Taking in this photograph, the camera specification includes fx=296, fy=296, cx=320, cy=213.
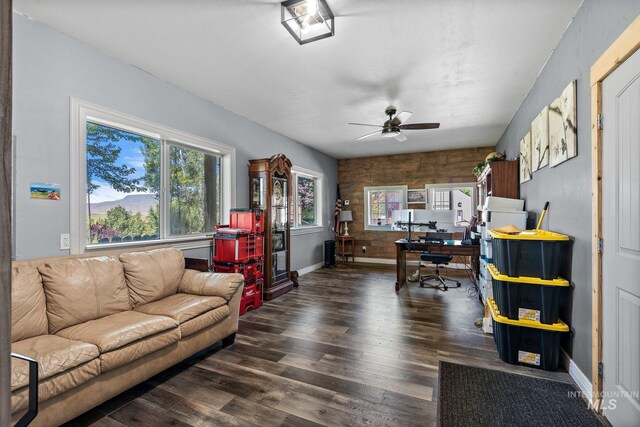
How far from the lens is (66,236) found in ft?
8.34

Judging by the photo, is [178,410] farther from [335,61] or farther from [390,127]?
[390,127]

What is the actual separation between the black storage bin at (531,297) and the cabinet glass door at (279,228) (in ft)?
10.2

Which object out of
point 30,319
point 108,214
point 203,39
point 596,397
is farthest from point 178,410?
point 203,39

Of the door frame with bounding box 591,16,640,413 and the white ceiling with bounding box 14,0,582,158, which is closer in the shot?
the door frame with bounding box 591,16,640,413

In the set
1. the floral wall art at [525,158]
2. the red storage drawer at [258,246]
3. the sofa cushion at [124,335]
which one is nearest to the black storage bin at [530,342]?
the floral wall art at [525,158]

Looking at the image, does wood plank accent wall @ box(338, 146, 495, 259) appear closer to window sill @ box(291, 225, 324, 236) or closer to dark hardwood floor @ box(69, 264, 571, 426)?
Result: window sill @ box(291, 225, 324, 236)

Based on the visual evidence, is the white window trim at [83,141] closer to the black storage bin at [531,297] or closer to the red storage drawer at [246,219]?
the red storage drawer at [246,219]

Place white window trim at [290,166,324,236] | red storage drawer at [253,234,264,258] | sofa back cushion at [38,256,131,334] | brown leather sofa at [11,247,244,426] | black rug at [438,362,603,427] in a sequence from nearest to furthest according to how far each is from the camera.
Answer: brown leather sofa at [11,247,244,426] < black rug at [438,362,603,427] < sofa back cushion at [38,256,131,334] < red storage drawer at [253,234,264,258] < white window trim at [290,166,324,236]

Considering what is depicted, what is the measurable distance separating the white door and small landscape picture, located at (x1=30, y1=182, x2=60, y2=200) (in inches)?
156

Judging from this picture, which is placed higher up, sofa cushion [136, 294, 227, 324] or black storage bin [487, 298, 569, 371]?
sofa cushion [136, 294, 227, 324]

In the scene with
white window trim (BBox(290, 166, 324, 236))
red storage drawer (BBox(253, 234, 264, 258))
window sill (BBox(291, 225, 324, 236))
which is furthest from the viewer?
white window trim (BBox(290, 166, 324, 236))

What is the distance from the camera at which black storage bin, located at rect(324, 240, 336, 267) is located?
701 cm

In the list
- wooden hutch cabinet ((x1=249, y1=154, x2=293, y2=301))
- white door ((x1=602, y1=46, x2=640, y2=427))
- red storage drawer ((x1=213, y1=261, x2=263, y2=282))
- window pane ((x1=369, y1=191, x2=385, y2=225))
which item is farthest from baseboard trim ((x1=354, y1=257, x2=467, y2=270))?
white door ((x1=602, y1=46, x2=640, y2=427))

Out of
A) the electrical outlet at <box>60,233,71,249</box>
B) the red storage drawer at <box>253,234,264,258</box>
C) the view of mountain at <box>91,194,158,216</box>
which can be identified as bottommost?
the red storage drawer at <box>253,234,264,258</box>
